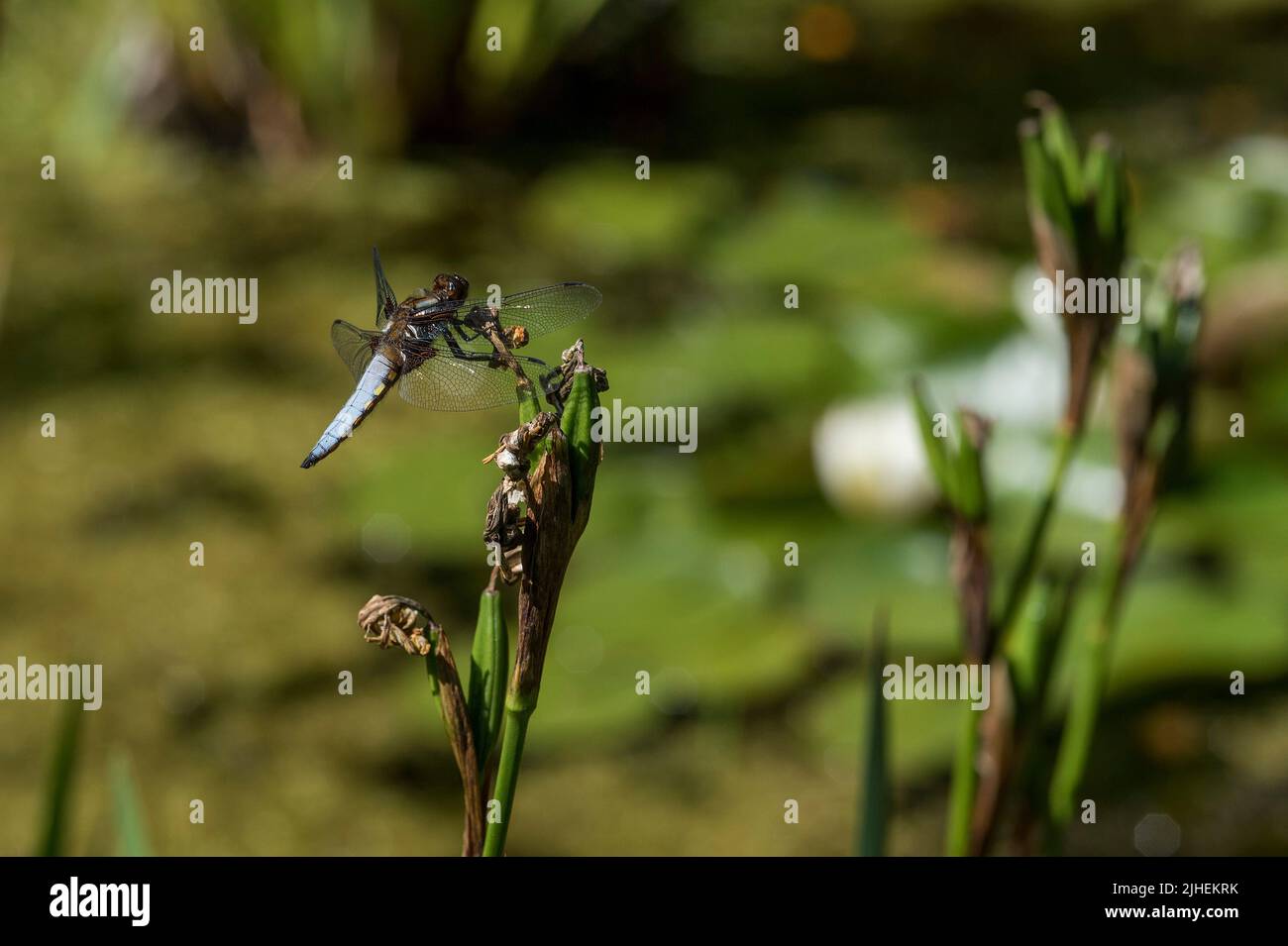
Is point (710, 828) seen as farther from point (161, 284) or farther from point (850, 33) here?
point (850, 33)

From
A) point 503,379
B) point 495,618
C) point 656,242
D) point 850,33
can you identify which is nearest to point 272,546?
point 656,242

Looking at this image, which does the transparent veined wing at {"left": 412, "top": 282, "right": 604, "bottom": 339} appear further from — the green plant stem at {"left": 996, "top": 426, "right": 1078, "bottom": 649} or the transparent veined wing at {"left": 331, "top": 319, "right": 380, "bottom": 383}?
the green plant stem at {"left": 996, "top": 426, "right": 1078, "bottom": 649}
